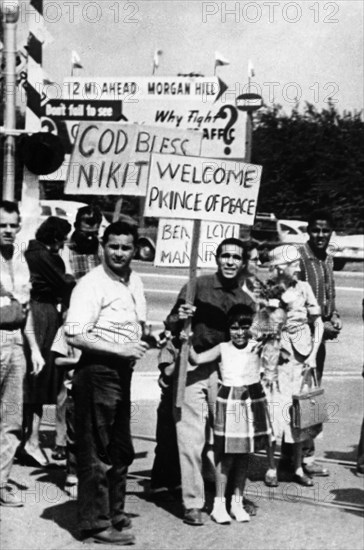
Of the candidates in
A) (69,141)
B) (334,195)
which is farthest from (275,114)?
(69,141)

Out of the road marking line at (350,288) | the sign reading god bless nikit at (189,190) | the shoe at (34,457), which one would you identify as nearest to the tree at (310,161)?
the road marking line at (350,288)

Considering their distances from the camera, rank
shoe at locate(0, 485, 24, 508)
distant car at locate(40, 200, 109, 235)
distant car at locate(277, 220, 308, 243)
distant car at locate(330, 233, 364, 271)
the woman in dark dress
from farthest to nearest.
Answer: distant car at locate(330, 233, 364, 271) → distant car at locate(277, 220, 308, 243) → distant car at locate(40, 200, 109, 235) → the woman in dark dress → shoe at locate(0, 485, 24, 508)

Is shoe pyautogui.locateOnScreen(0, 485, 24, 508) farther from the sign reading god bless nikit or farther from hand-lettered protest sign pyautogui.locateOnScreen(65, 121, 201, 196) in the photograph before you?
hand-lettered protest sign pyautogui.locateOnScreen(65, 121, 201, 196)

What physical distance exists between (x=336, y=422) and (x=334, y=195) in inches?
1389

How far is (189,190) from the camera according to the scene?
7621 mm

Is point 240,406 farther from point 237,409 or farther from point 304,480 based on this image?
point 304,480

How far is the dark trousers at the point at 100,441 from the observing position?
684 cm

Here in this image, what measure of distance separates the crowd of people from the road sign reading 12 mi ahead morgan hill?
2.02 meters

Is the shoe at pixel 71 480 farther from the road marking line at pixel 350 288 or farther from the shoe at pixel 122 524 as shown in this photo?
the road marking line at pixel 350 288

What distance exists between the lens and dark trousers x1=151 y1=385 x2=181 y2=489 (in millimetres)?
7855

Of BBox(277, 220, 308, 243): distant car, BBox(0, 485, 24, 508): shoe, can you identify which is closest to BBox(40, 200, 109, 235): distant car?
BBox(277, 220, 308, 243): distant car

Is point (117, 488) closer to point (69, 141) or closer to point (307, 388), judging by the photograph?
point (307, 388)

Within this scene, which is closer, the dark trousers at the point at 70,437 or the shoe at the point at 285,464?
the dark trousers at the point at 70,437

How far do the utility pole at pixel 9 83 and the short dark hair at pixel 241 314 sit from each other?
3296mm
